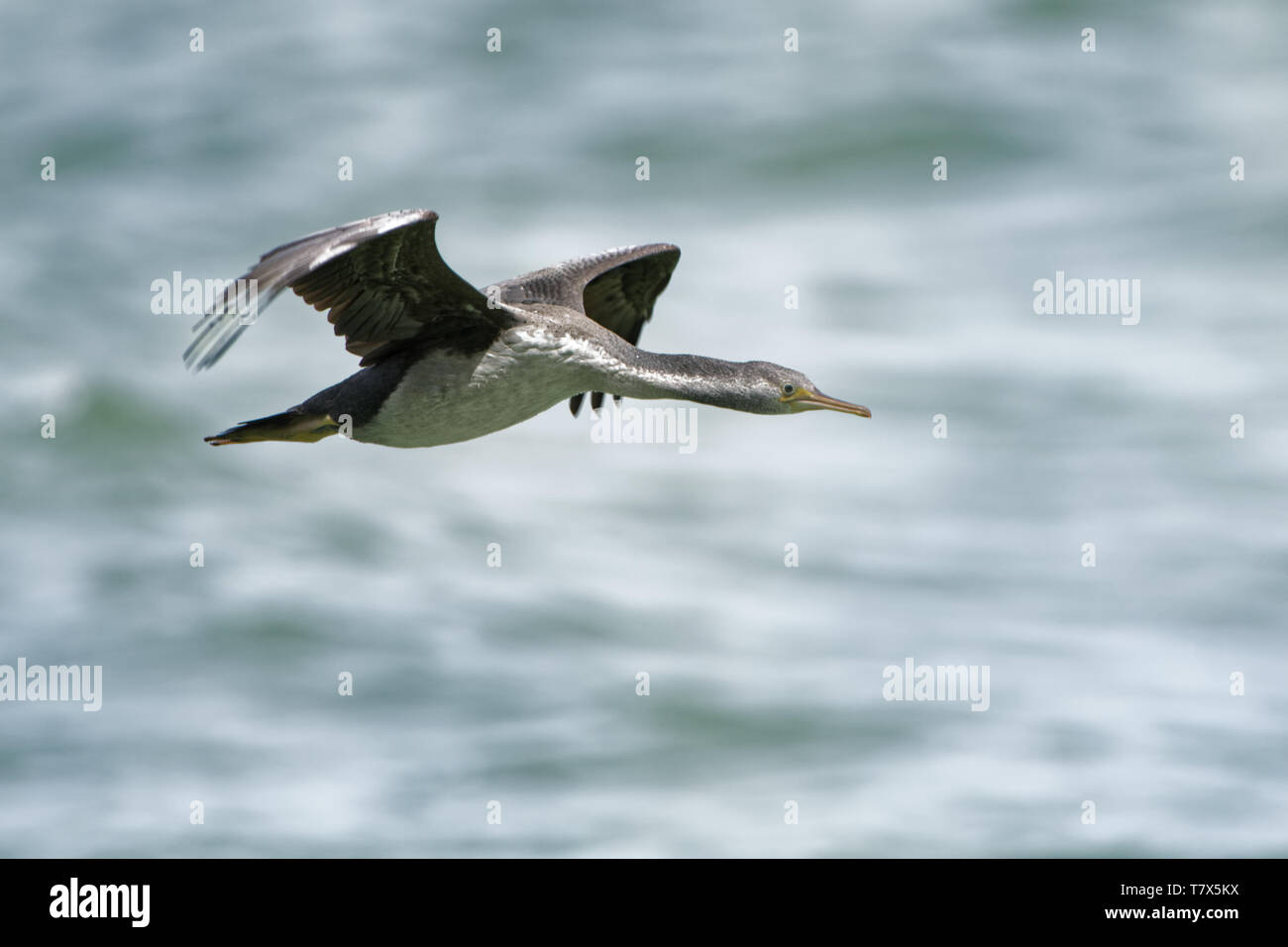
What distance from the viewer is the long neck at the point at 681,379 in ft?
35.1

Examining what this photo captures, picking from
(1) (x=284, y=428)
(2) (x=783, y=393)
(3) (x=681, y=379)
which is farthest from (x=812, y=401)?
(1) (x=284, y=428)

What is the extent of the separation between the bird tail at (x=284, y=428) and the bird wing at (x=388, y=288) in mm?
551

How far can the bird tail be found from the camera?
35.2 feet

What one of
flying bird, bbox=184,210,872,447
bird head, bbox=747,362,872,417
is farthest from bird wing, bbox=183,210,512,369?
bird head, bbox=747,362,872,417

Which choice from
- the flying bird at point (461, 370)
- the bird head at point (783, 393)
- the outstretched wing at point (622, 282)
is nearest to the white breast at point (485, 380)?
the flying bird at point (461, 370)

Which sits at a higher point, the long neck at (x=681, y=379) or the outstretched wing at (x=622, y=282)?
the outstretched wing at (x=622, y=282)

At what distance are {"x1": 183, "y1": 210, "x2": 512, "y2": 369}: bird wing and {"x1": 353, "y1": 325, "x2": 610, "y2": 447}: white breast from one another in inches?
7.4

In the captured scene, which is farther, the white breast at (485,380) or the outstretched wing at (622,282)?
the outstretched wing at (622,282)

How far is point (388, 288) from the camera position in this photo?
10.5 m

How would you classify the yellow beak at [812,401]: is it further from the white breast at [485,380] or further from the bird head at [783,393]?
the white breast at [485,380]

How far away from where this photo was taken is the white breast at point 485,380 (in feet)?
35.3

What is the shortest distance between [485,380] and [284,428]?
4.45ft
